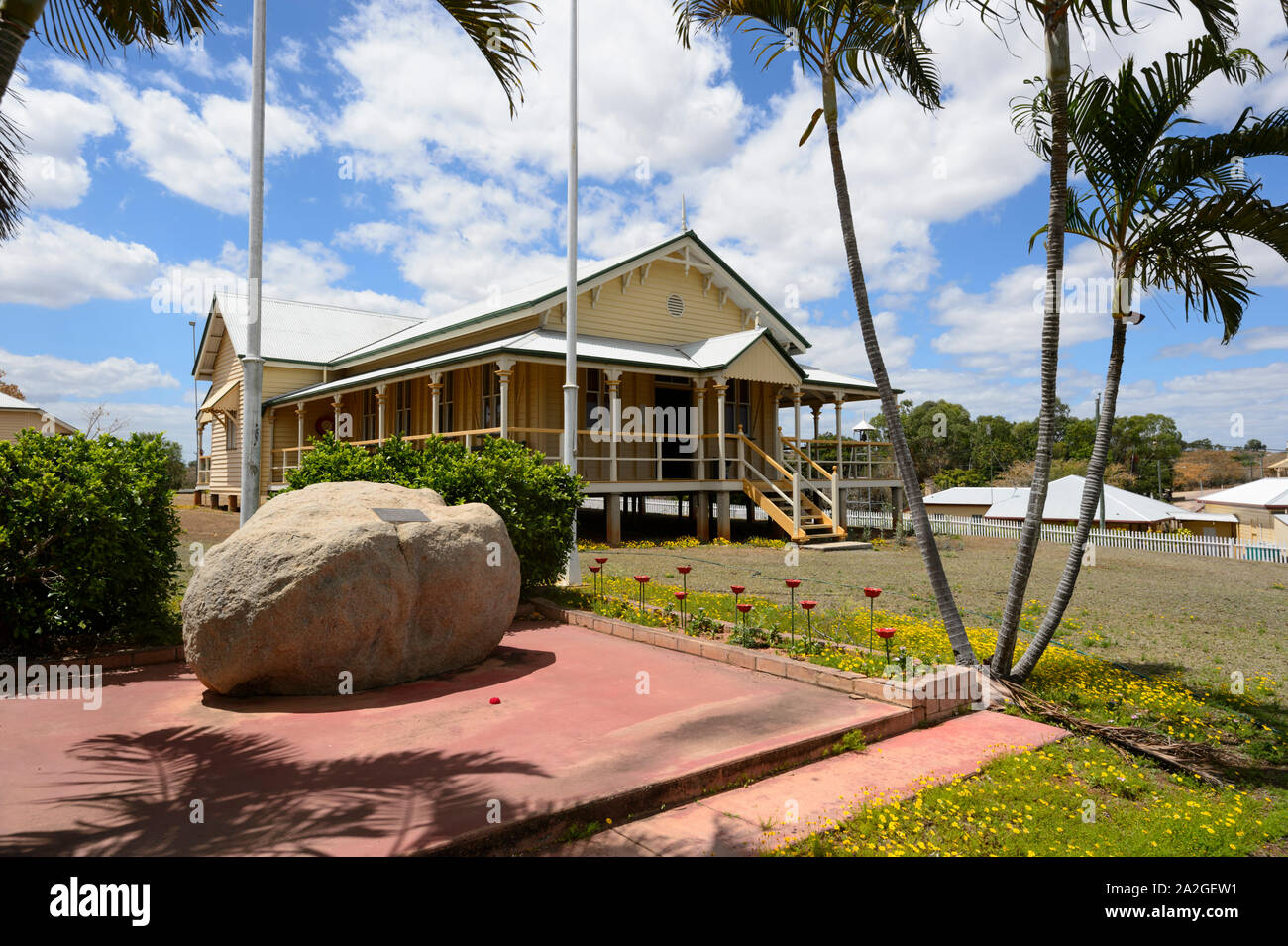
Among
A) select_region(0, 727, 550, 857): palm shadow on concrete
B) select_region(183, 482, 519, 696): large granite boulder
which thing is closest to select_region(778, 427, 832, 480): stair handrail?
select_region(183, 482, 519, 696): large granite boulder

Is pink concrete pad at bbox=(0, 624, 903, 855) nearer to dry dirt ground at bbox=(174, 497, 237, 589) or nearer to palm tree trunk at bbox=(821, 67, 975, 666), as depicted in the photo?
palm tree trunk at bbox=(821, 67, 975, 666)

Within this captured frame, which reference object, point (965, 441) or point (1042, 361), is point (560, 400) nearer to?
Result: point (1042, 361)

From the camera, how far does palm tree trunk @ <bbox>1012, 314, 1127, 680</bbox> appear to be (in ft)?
22.7

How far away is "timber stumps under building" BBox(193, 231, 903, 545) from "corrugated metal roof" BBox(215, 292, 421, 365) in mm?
124

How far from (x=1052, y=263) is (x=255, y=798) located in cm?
710

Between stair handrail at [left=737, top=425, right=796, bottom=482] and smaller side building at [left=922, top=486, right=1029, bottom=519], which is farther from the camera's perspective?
smaller side building at [left=922, top=486, right=1029, bottom=519]

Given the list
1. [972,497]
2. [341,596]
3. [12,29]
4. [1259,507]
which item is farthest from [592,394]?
[1259,507]

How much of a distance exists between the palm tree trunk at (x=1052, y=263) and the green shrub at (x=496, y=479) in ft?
19.2

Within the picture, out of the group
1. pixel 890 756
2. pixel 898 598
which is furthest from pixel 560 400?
pixel 890 756

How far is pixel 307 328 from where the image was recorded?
3062 centimetres

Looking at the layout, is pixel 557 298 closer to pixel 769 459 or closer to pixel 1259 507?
pixel 769 459
